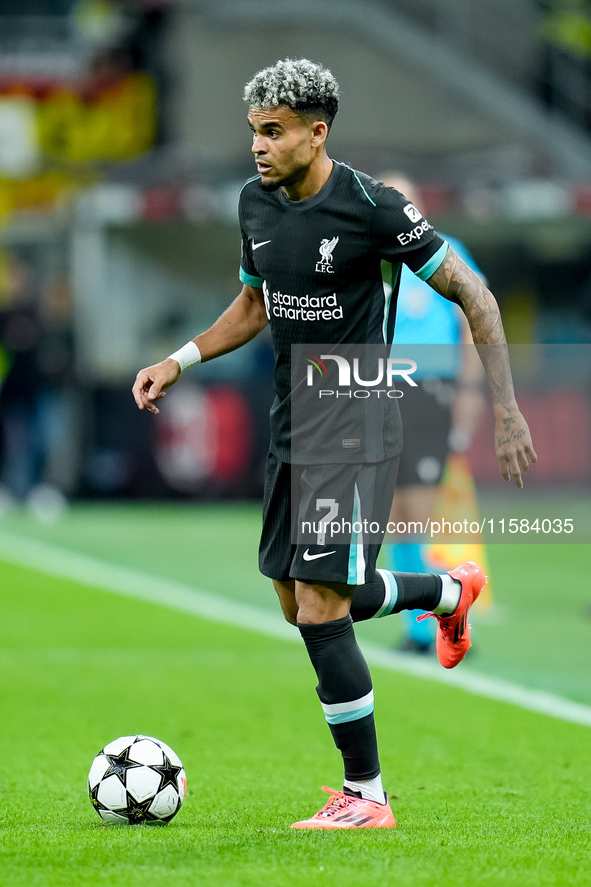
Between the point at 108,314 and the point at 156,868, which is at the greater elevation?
the point at 156,868

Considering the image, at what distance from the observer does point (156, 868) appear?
396 cm

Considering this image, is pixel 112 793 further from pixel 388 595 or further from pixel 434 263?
pixel 434 263

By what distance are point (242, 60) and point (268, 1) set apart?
2.76 ft

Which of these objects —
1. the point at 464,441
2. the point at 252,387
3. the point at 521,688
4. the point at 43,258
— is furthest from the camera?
the point at 43,258

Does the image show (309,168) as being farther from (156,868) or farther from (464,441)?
(464,441)

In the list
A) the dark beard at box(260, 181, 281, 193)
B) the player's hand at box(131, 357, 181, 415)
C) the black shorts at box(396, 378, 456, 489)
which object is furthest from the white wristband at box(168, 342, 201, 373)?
the black shorts at box(396, 378, 456, 489)

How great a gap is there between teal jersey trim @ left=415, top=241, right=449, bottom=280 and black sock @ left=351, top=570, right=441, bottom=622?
0.93 m

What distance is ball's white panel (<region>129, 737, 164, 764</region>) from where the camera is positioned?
472 centimetres

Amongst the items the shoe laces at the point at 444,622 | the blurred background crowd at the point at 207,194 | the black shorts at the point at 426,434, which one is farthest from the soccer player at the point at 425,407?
the blurred background crowd at the point at 207,194

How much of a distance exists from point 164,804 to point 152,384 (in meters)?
1.27

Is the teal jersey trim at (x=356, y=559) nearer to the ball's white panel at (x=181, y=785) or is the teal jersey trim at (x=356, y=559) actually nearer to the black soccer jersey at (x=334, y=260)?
the black soccer jersey at (x=334, y=260)

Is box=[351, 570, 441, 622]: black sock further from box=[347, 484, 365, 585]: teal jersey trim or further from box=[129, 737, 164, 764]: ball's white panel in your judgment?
box=[129, 737, 164, 764]: ball's white panel

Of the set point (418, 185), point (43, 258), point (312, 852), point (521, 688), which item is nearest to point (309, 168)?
point (312, 852)

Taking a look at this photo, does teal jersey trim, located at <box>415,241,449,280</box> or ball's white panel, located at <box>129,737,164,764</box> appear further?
ball's white panel, located at <box>129,737,164,764</box>
